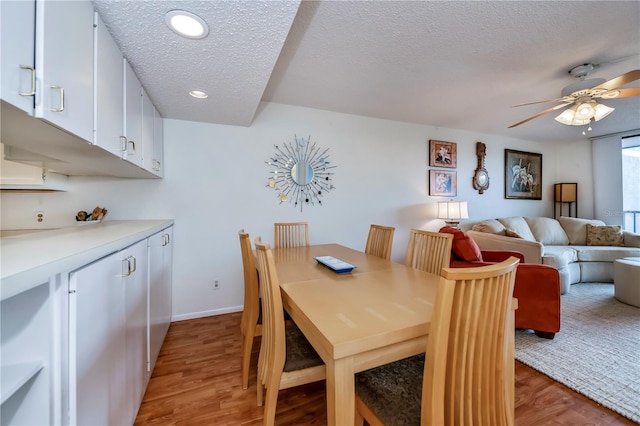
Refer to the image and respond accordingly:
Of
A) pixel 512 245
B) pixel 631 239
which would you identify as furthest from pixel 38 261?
pixel 631 239

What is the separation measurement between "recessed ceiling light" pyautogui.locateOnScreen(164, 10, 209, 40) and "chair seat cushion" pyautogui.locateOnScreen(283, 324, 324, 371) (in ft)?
5.39

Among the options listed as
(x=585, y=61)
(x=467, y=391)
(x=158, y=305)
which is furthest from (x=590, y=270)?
(x=158, y=305)

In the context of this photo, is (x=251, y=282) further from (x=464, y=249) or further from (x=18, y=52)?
(x=464, y=249)

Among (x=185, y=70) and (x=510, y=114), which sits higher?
(x=510, y=114)

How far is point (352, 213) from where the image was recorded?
336cm

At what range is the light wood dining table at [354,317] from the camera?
31.4 inches

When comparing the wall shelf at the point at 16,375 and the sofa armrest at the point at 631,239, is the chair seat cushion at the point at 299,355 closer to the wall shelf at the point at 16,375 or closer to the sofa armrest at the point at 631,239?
the wall shelf at the point at 16,375

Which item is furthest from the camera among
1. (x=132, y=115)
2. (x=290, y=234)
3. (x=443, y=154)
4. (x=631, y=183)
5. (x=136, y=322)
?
(x=631, y=183)

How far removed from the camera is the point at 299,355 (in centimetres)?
118

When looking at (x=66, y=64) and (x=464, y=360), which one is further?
(x=66, y=64)

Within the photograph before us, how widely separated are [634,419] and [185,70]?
331cm

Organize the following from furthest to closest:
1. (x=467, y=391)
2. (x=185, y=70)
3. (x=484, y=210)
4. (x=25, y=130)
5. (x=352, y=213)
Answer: (x=484, y=210) < (x=352, y=213) < (x=185, y=70) < (x=25, y=130) < (x=467, y=391)

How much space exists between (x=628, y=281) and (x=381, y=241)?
292 centimetres

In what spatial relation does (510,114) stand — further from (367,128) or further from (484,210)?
(367,128)
